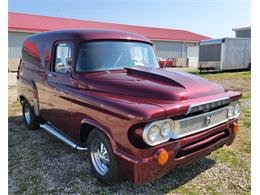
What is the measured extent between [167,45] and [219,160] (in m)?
29.7

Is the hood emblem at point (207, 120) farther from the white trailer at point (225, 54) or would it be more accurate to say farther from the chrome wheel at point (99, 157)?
the white trailer at point (225, 54)

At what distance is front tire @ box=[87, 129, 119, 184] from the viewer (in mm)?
3091

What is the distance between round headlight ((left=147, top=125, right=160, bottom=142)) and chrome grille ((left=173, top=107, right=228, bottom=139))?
0.83 feet

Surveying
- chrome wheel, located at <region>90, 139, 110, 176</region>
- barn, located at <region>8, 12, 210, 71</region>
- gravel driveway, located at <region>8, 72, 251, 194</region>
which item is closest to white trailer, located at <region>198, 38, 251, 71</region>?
barn, located at <region>8, 12, 210, 71</region>

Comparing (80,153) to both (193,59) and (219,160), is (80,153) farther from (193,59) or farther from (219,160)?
(193,59)

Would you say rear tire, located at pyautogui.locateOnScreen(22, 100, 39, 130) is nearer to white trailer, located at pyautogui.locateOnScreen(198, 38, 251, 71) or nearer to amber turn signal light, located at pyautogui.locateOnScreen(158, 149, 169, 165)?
amber turn signal light, located at pyautogui.locateOnScreen(158, 149, 169, 165)

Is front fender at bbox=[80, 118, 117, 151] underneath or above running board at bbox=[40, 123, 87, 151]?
above

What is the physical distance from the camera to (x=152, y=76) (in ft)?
11.9

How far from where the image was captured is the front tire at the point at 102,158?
10.1ft

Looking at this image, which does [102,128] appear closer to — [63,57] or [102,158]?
[102,158]

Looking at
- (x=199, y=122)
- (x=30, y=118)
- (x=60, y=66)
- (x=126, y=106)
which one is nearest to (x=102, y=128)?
(x=126, y=106)

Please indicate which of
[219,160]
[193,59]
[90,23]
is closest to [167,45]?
[193,59]

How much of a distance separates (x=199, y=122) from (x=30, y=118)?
171 inches

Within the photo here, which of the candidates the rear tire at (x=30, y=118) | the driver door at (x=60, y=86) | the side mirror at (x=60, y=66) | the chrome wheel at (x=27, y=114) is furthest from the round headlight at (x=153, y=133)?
the chrome wheel at (x=27, y=114)
